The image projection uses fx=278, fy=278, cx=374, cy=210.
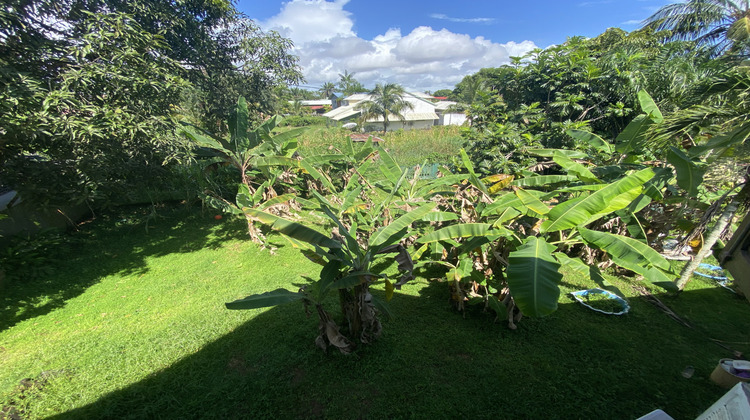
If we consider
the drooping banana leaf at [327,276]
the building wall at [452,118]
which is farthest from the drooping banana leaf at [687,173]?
the building wall at [452,118]

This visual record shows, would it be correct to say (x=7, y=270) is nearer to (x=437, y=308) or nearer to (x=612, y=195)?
(x=437, y=308)

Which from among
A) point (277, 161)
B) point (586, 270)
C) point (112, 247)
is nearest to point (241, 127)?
point (277, 161)

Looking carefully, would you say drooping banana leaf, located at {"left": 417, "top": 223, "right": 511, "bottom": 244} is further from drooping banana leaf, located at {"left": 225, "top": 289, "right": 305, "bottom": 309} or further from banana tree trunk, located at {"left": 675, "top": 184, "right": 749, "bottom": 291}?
banana tree trunk, located at {"left": 675, "top": 184, "right": 749, "bottom": 291}

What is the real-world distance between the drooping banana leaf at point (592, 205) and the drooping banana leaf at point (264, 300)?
2444mm

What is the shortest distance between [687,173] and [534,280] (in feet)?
6.38

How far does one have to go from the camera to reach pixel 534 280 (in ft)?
7.06

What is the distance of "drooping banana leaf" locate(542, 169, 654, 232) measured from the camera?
2.37 metres

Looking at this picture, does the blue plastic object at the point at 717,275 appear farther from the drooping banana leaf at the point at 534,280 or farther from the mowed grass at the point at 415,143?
the mowed grass at the point at 415,143

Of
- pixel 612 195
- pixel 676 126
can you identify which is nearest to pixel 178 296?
pixel 612 195

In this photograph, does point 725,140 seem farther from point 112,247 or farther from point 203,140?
A: point 112,247

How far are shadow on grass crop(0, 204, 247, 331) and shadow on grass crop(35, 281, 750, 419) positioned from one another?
10.3 ft

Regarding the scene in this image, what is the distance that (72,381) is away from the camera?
9.18ft

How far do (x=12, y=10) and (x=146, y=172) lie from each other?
2.86 metres

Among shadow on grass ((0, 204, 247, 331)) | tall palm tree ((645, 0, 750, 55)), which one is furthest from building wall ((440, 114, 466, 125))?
shadow on grass ((0, 204, 247, 331))
